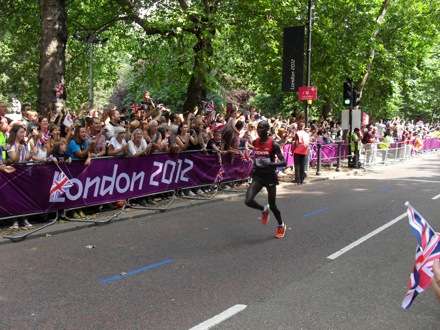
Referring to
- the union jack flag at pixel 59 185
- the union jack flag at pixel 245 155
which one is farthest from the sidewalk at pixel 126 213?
the union jack flag at pixel 245 155

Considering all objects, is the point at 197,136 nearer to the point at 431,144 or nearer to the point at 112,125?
the point at 112,125

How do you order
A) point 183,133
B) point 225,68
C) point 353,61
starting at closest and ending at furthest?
point 183,133
point 353,61
point 225,68

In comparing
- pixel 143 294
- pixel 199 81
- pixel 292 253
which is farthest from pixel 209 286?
pixel 199 81

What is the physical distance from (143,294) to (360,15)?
17.0 metres

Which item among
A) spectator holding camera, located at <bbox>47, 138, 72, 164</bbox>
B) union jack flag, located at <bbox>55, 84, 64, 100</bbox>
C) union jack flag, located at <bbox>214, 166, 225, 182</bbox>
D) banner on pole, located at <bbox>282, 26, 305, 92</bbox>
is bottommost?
union jack flag, located at <bbox>214, 166, 225, 182</bbox>

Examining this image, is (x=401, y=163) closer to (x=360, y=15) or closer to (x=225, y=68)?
(x=360, y=15)

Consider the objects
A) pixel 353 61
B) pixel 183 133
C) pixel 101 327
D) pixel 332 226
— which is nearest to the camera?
pixel 101 327

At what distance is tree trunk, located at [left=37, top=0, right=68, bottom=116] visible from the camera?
11.8 m

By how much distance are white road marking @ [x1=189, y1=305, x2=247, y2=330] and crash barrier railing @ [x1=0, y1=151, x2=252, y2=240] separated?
15.6 ft

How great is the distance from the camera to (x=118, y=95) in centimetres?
5019

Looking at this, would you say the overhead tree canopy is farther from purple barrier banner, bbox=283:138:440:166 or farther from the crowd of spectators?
purple barrier banner, bbox=283:138:440:166

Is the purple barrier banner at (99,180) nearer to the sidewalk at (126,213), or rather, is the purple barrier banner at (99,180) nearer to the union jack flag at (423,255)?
the sidewalk at (126,213)

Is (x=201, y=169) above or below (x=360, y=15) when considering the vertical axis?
below

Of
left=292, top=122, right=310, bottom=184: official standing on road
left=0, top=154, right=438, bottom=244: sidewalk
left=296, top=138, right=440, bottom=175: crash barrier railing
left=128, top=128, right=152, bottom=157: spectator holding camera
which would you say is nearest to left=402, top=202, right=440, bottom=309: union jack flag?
left=0, top=154, right=438, bottom=244: sidewalk
